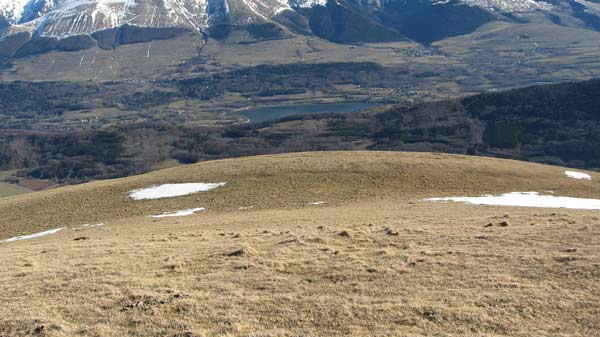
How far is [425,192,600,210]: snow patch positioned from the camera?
42.3 m

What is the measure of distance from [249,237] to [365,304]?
42.7 feet

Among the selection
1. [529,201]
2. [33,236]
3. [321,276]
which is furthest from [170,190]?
[321,276]

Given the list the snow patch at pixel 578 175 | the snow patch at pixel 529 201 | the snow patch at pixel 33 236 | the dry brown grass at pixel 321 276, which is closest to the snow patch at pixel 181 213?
the dry brown grass at pixel 321 276

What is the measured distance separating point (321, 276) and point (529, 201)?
95.1 feet

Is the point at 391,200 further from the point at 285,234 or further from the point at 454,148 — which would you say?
the point at 454,148

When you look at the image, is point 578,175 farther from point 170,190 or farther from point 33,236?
point 33,236

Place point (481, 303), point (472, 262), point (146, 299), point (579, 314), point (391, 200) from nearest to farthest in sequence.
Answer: point (579, 314) → point (481, 303) → point (146, 299) → point (472, 262) → point (391, 200)

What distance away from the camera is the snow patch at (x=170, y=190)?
175 ft

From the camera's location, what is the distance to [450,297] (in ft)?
60.5

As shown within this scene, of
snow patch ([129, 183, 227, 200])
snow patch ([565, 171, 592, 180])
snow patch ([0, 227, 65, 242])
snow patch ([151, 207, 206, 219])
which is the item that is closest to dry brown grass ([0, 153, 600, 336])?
snow patch ([0, 227, 65, 242])

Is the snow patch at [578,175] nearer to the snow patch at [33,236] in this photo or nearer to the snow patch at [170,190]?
the snow patch at [170,190]

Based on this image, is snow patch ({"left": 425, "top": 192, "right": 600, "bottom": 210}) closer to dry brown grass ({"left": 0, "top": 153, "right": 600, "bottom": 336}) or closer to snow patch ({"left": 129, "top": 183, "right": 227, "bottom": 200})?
dry brown grass ({"left": 0, "top": 153, "right": 600, "bottom": 336})

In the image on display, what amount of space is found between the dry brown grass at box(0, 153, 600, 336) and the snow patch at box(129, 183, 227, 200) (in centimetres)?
1096

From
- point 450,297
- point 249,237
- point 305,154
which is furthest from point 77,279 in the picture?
point 305,154
